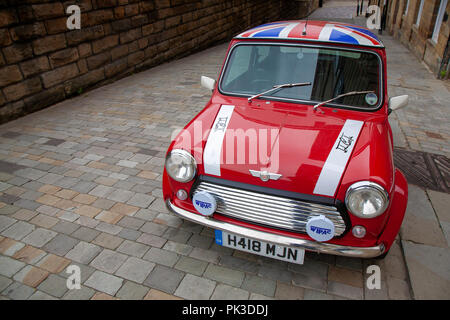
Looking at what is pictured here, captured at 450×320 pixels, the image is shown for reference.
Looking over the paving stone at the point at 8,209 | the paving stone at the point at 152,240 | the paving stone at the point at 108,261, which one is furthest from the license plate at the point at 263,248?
the paving stone at the point at 8,209

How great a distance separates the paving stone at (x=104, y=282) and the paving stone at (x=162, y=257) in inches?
12.3

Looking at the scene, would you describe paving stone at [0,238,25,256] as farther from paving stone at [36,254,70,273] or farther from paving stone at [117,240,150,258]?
paving stone at [117,240,150,258]

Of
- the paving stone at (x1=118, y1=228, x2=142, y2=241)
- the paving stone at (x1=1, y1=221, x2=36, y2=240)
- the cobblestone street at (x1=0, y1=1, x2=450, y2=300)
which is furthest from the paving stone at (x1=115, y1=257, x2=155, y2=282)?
the paving stone at (x1=1, y1=221, x2=36, y2=240)

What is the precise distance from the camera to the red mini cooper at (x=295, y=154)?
2.12 meters

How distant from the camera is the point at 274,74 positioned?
2.97 metres

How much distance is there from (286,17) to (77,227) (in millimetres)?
22793

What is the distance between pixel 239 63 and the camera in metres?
3.14

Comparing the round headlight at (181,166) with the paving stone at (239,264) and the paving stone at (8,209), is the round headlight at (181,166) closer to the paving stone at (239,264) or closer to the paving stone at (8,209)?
the paving stone at (239,264)

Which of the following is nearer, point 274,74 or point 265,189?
point 265,189

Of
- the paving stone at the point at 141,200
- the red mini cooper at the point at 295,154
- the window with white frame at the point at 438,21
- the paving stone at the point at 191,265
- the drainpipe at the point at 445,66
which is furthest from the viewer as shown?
the window with white frame at the point at 438,21

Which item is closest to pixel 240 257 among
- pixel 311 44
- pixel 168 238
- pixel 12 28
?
pixel 168 238

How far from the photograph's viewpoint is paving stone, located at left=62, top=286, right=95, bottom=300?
231cm

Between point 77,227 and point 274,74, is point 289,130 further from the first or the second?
point 77,227

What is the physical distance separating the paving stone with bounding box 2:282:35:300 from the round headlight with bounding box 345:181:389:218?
2.46 metres
